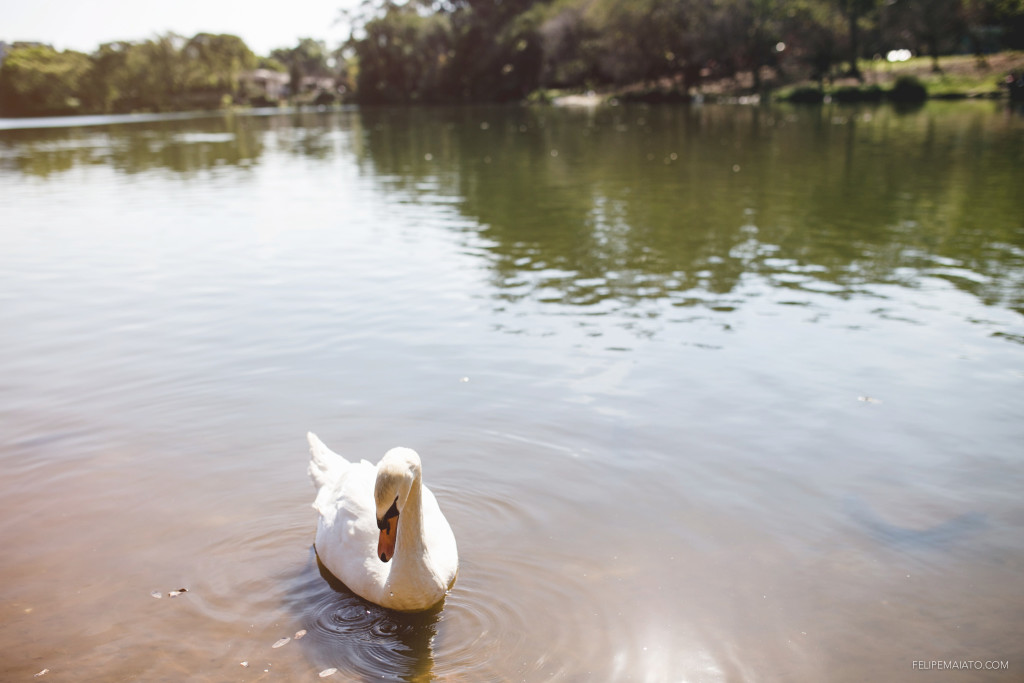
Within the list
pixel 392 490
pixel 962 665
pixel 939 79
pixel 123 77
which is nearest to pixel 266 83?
pixel 123 77

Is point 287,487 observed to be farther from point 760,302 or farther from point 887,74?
point 887,74

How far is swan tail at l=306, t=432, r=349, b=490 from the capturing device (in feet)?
19.9

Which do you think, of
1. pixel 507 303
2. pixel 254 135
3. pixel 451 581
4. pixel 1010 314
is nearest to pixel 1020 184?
pixel 1010 314

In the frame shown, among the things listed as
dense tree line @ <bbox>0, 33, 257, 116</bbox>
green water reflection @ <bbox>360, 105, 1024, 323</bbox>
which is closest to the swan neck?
green water reflection @ <bbox>360, 105, 1024, 323</bbox>

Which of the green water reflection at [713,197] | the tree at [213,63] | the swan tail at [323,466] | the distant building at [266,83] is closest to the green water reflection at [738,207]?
the green water reflection at [713,197]

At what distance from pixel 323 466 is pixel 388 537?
1.55 meters

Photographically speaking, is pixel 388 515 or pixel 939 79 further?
pixel 939 79

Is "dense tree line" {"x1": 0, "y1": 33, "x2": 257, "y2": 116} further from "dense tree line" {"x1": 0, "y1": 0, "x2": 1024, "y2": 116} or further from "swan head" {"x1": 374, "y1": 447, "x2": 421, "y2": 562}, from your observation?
"swan head" {"x1": 374, "y1": 447, "x2": 421, "y2": 562}

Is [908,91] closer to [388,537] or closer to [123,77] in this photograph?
[388,537]

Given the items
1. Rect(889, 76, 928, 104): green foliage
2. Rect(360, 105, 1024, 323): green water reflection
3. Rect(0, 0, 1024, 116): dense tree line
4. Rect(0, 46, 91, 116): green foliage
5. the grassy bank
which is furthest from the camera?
Rect(0, 46, 91, 116): green foliage

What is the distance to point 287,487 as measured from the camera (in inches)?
273

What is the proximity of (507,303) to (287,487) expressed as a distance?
581cm

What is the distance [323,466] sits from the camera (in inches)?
245

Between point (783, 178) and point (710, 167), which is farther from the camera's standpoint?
point (710, 167)
